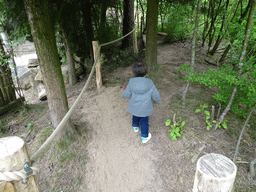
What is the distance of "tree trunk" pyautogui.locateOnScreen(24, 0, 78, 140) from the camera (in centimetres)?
268

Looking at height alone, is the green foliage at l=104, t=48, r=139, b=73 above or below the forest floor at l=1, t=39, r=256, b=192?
above

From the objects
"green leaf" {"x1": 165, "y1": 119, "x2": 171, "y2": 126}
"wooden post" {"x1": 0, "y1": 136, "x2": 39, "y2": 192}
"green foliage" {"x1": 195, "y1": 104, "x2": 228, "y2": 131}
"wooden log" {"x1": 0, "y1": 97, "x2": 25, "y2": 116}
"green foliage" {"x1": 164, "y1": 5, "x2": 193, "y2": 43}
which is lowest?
"wooden log" {"x1": 0, "y1": 97, "x2": 25, "y2": 116}

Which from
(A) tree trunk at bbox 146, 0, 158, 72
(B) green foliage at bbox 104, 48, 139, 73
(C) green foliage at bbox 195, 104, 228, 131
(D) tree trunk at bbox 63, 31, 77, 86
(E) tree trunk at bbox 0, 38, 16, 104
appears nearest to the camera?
(C) green foliage at bbox 195, 104, 228, 131

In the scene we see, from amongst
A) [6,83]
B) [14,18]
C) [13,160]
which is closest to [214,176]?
[13,160]

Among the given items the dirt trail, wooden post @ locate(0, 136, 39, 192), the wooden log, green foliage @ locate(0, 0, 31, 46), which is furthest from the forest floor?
green foliage @ locate(0, 0, 31, 46)

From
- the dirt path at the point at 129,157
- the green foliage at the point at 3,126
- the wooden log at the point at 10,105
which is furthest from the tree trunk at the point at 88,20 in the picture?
the green foliage at the point at 3,126

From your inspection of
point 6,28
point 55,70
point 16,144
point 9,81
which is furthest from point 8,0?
point 16,144

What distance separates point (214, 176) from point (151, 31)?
4513mm

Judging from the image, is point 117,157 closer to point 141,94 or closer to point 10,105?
point 141,94

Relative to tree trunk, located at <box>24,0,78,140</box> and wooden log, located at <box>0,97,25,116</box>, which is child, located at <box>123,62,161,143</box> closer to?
tree trunk, located at <box>24,0,78,140</box>

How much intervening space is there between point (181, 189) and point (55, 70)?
2.96m

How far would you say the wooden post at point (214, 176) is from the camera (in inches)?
48.3

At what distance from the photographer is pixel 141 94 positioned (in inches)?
118

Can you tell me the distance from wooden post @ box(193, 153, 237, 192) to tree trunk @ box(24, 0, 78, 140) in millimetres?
2710
